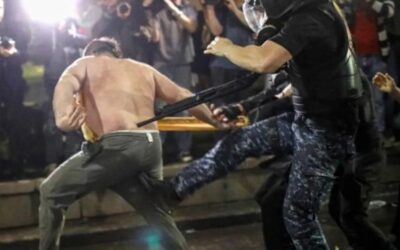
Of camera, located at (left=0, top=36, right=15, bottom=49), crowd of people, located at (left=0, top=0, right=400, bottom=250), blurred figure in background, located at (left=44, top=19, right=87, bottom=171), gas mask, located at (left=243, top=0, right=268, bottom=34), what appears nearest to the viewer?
crowd of people, located at (left=0, top=0, right=400, bottom=250)

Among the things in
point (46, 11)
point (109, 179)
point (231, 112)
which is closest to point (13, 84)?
point (46, 11)

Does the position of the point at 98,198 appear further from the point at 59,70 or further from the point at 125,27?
the point at 125,27

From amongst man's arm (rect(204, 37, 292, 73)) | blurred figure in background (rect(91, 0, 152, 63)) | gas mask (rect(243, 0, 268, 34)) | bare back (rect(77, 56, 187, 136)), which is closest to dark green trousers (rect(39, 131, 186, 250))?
bare back (rect(77, 56, 187, 136))

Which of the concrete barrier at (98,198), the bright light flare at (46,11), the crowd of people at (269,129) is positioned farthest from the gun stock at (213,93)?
the bright light flare at (46,11)

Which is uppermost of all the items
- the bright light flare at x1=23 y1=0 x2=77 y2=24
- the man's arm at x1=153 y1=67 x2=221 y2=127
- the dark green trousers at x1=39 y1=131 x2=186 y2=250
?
the bright light flare at x1=23 y1=0 x2=77 y2=24

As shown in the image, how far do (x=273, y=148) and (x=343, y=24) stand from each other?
1020mm

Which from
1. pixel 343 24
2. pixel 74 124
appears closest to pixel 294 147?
pixel 343 24

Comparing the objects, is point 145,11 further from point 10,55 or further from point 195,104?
point 195,104

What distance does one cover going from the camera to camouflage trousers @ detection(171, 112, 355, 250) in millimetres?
4961

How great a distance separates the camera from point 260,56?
454 cm

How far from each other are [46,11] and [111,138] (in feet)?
11.8

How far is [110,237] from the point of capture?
25.0 ft

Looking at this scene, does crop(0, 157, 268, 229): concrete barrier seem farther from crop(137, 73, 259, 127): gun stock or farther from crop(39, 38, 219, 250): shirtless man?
crop(137, 73, 259, 127): gun stock

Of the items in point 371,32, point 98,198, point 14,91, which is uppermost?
point 371,32
